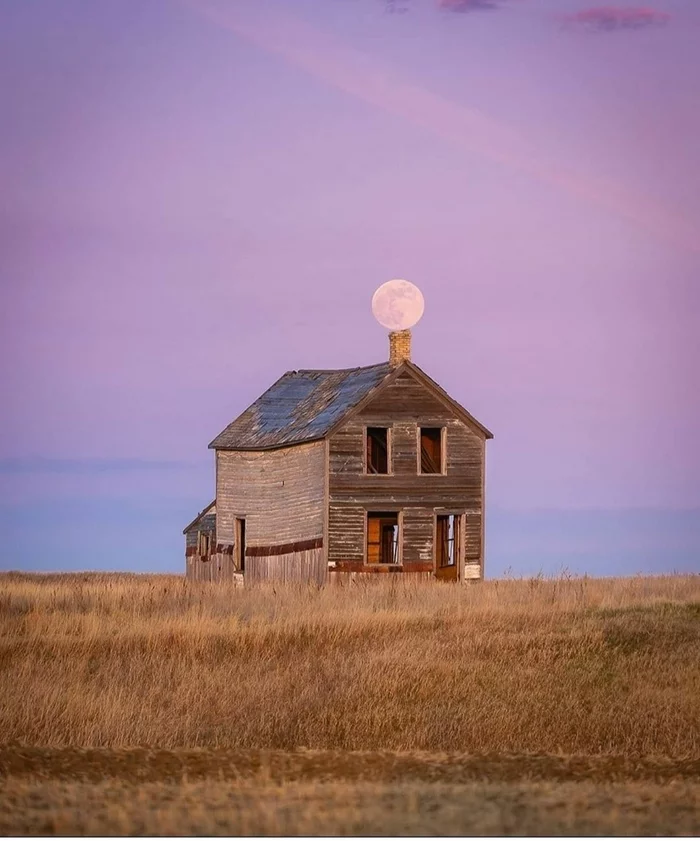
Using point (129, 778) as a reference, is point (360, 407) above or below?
above

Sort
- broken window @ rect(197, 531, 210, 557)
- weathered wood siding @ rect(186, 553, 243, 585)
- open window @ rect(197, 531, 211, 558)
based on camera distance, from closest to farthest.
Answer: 1. weathered wood siding @ rect(186, 553, 243, 585)
2. open window @ rect(197, 531, 211, 558)
3. broken window @ rect(197, 531, 210, 557)

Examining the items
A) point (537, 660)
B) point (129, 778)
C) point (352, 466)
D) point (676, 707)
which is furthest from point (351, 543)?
point (129, 778)

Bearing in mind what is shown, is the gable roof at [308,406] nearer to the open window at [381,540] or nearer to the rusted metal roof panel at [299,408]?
the rusted metal roof panel at [299,408]

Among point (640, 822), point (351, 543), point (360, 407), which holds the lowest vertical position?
point (640, 822)

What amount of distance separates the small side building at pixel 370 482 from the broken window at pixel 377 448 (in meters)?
0.02

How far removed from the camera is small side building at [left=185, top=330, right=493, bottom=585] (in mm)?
32312

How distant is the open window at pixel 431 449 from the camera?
33.6m

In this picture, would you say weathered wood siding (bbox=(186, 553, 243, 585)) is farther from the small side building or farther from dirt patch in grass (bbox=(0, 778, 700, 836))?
dirt patch in grass (bbox=(0, 778, 700, 836))

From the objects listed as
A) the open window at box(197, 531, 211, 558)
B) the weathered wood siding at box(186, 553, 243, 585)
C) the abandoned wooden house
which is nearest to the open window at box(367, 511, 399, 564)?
the abandoned wooden house

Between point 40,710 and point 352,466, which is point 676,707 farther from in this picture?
point 352,466

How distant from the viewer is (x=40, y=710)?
1391cm

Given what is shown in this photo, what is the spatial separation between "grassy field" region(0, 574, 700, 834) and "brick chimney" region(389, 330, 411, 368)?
7604 mm

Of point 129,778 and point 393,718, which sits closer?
point 129,778

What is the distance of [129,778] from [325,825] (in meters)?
2.27
